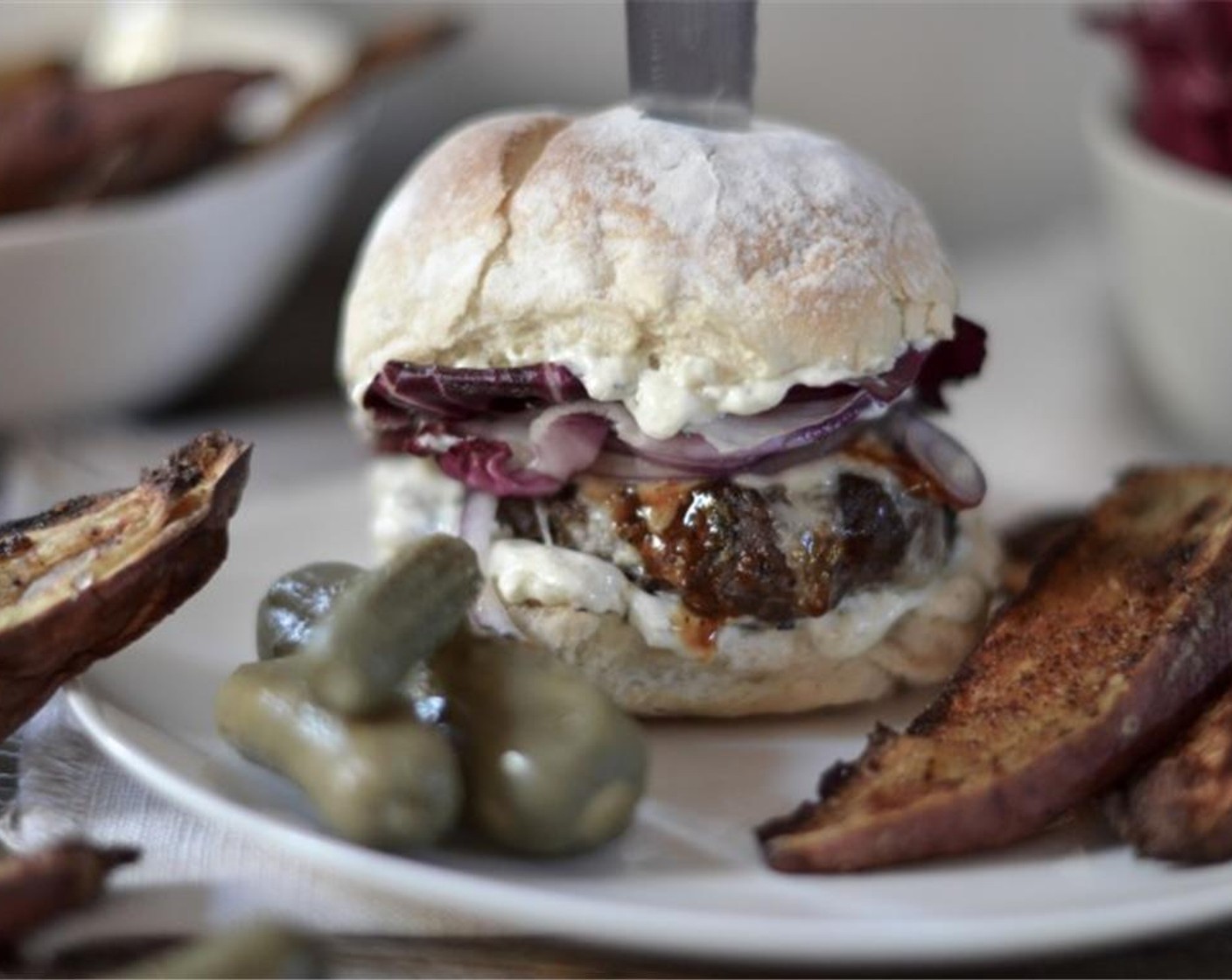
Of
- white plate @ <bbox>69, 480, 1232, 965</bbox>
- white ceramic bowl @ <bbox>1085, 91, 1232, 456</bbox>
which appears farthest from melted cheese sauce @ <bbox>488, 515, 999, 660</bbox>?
white ceramic bowl @ <bbox>1085, 91, 1232, 456</bbox>

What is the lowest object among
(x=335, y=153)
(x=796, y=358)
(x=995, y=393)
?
(x=995, y=393)

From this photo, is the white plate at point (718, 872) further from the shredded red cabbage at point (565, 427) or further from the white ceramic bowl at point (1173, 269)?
the white ceramic bowl at point (1173, 269)

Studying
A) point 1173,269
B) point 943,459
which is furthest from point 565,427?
point 1173,269

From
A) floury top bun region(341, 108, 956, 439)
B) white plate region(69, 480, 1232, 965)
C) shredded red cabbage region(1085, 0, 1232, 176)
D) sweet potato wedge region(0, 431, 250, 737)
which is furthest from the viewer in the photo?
shredded red cabbage region(1085, 0, 1232, 176)

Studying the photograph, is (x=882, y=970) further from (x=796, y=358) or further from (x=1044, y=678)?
(x=796, y=358)

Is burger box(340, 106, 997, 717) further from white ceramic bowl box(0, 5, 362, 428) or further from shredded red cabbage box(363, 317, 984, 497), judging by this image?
white ceramic bowl box(0, 5, 362, 428)

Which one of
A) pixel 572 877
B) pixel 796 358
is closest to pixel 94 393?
pixel 796 358
